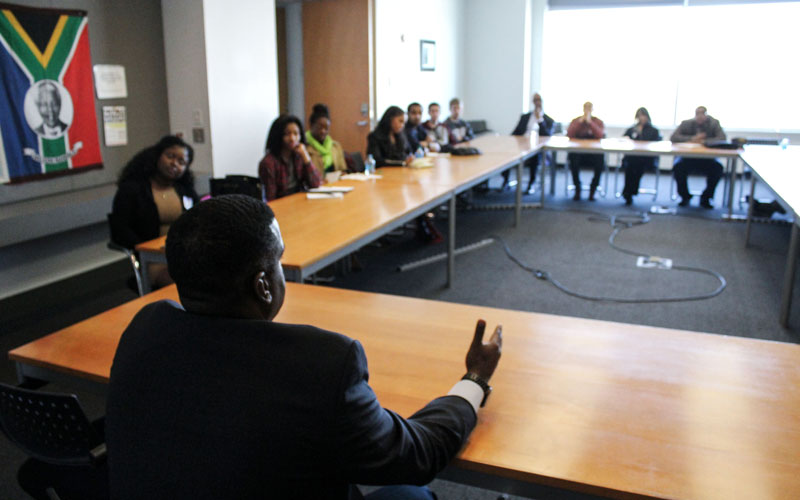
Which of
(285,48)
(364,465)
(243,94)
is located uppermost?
(285,48)

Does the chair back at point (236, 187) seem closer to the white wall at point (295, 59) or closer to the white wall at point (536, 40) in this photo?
the white wall at point (295, 59)

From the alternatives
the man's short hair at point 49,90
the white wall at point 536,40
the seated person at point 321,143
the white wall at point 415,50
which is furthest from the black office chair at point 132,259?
the white wall at point 536,40

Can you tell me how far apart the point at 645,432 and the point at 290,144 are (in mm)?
3569

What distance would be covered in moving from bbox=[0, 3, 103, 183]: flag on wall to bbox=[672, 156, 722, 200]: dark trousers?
6.21 m

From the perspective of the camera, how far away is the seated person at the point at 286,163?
4.55 m

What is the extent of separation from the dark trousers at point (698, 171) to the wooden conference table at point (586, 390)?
6.39 m

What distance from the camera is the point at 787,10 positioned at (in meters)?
9.28

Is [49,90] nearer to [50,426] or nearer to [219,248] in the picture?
[50,426]

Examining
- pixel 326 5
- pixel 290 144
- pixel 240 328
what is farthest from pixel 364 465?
pixel 326 5

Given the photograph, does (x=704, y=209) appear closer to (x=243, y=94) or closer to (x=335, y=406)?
(x=243, y=94)

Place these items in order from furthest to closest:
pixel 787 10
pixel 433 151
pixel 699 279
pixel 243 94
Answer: pixel 787 10
pixel 433 151
pixel 243 94
pixel 699 279

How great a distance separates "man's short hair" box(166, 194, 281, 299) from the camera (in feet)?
3.56

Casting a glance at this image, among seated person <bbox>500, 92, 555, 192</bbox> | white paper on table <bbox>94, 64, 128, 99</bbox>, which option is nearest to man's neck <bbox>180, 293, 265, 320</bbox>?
white paper on table <bbox>94, 64, 128, 99</bbox>

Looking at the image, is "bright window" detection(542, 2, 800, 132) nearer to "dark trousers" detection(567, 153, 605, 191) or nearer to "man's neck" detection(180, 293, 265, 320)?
"dark trousers" detection(567, 153, 605, 191)
